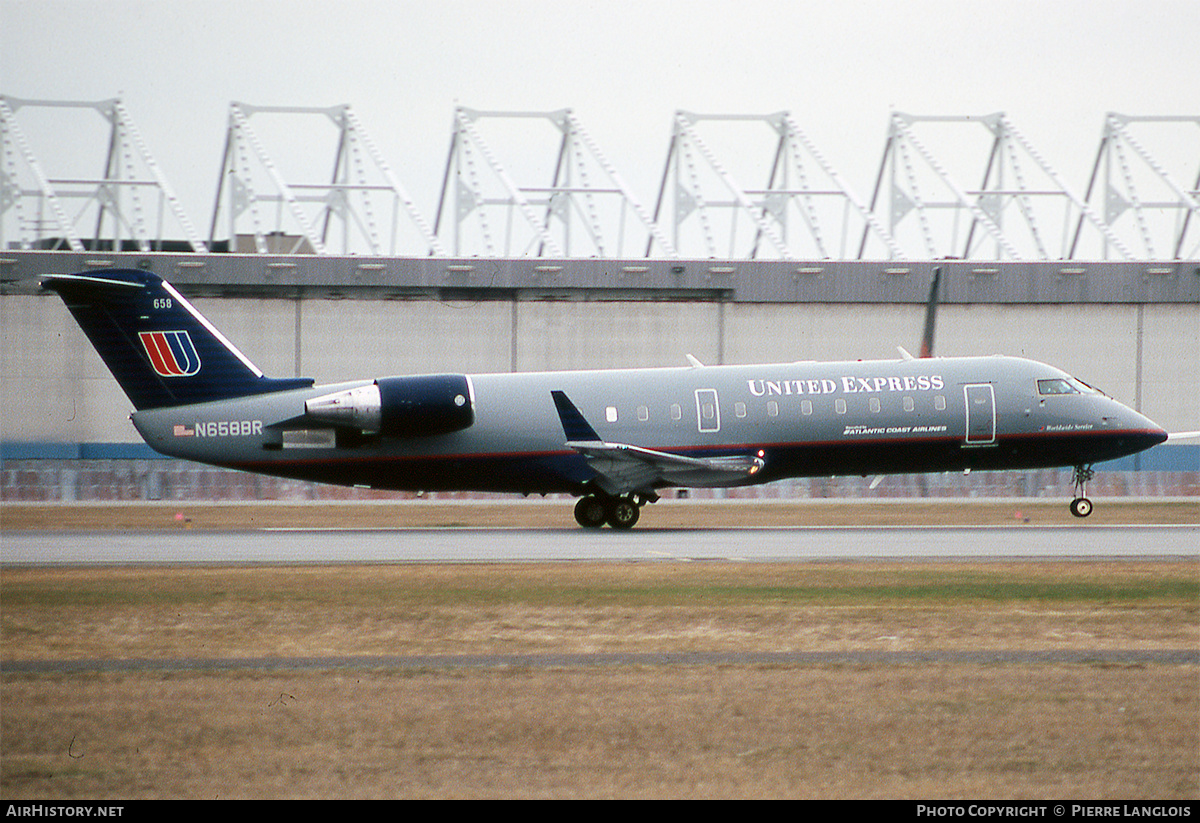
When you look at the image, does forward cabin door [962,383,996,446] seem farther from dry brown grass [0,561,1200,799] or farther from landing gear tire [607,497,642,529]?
dry brown grass [0,561,1200,799]

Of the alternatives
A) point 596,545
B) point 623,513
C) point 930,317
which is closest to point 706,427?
point 623,513

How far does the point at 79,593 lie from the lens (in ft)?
56.0

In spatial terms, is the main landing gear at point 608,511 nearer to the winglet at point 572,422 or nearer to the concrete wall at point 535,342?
the winglet at point 572,422

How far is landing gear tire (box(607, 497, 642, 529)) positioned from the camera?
28406 mm

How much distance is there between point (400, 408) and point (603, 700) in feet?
58.3

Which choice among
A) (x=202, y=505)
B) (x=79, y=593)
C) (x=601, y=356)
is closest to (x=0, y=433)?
(x=202, y=505)

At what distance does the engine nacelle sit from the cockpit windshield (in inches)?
511

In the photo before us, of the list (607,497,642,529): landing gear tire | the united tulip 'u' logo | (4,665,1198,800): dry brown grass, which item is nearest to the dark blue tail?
the united tulip 'u' logo

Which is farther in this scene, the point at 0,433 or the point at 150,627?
the point at 0,433

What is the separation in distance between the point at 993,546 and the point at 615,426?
29.1 ft

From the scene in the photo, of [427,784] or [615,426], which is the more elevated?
[615,426]

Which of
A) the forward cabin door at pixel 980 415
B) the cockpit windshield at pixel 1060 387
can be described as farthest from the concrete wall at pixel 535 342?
the forward cabin door at pixel 980 415
